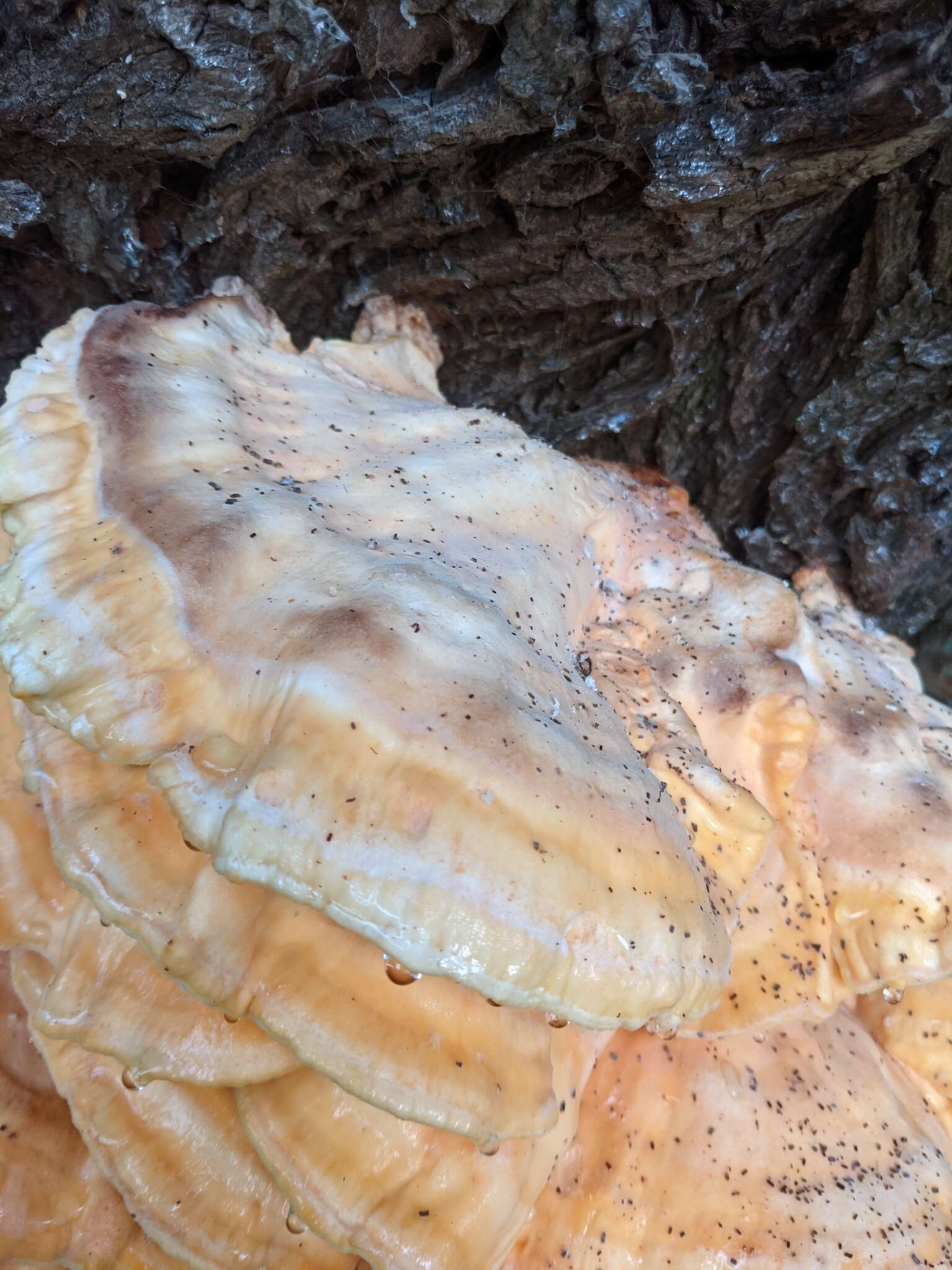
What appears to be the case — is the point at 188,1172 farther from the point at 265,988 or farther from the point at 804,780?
the point at 804,780

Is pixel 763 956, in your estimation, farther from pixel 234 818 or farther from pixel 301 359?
pixel 301 359

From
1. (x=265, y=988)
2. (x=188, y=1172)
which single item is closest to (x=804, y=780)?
(x=265, y=988)

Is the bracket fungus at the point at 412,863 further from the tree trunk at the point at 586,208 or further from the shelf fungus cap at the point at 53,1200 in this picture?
the tree trunk at the point at 586,208

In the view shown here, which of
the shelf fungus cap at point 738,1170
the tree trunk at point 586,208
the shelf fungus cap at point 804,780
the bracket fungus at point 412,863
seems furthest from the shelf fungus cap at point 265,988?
the tree trunk at point 586,208

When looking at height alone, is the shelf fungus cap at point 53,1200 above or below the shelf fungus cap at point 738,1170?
below

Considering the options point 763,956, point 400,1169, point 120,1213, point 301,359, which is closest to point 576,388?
point 301,359

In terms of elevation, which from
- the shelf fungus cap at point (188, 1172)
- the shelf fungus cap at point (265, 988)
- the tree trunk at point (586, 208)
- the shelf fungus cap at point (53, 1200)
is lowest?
the shelf fungus cap at point (53, 1200)

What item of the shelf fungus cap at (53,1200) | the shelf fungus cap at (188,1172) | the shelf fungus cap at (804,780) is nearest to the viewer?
the shelf fungus cap at (188,1172)
